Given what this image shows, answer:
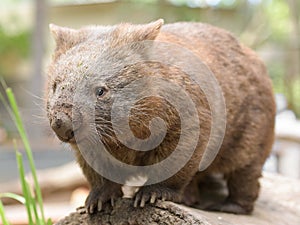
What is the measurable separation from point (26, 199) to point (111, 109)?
71 centimetres

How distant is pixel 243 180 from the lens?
3.66 metres

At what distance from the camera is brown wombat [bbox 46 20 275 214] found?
2.71 m

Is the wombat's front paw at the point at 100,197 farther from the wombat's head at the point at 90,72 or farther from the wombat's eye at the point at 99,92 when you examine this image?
the wombat's eye at the point at 99,92

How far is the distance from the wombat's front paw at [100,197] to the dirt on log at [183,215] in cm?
4

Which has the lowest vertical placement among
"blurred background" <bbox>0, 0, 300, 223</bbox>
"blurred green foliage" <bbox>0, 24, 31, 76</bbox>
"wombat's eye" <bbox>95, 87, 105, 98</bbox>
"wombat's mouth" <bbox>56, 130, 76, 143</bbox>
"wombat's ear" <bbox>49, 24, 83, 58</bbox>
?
"wombat's mouth" <bbox>56, 130, 76, 143</bbox>

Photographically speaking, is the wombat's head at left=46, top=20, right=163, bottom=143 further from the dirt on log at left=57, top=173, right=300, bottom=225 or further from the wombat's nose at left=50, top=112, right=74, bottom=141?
the dirt on log at left=57, top=173, right=300, bottom=225

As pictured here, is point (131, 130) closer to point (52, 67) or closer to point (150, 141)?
point (150, 141)

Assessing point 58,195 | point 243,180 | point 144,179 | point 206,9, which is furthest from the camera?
point 206,9

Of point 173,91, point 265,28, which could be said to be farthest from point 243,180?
point 265,28

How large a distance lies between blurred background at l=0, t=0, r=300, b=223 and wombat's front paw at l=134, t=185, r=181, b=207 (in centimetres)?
356

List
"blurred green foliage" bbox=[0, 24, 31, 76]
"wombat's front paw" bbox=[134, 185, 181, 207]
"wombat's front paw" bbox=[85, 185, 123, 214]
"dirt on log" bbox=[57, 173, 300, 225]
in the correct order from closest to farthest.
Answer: "dirt on log" bbox=[57, 173, 300, 225], "wombat's front paw" bbox=[134, 185, 181, 207], "wombat's front paw" bbox=[85, 185, 123, 214], "blurred green foliage" bbox=[0, 24, 31, 76]

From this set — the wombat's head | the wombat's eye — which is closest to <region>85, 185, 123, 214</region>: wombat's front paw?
the wombat's head

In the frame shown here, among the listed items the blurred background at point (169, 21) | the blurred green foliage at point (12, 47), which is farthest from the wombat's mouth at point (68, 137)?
the blurred green foliage at point (12, 47)

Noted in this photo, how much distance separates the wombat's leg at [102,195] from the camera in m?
3.15
